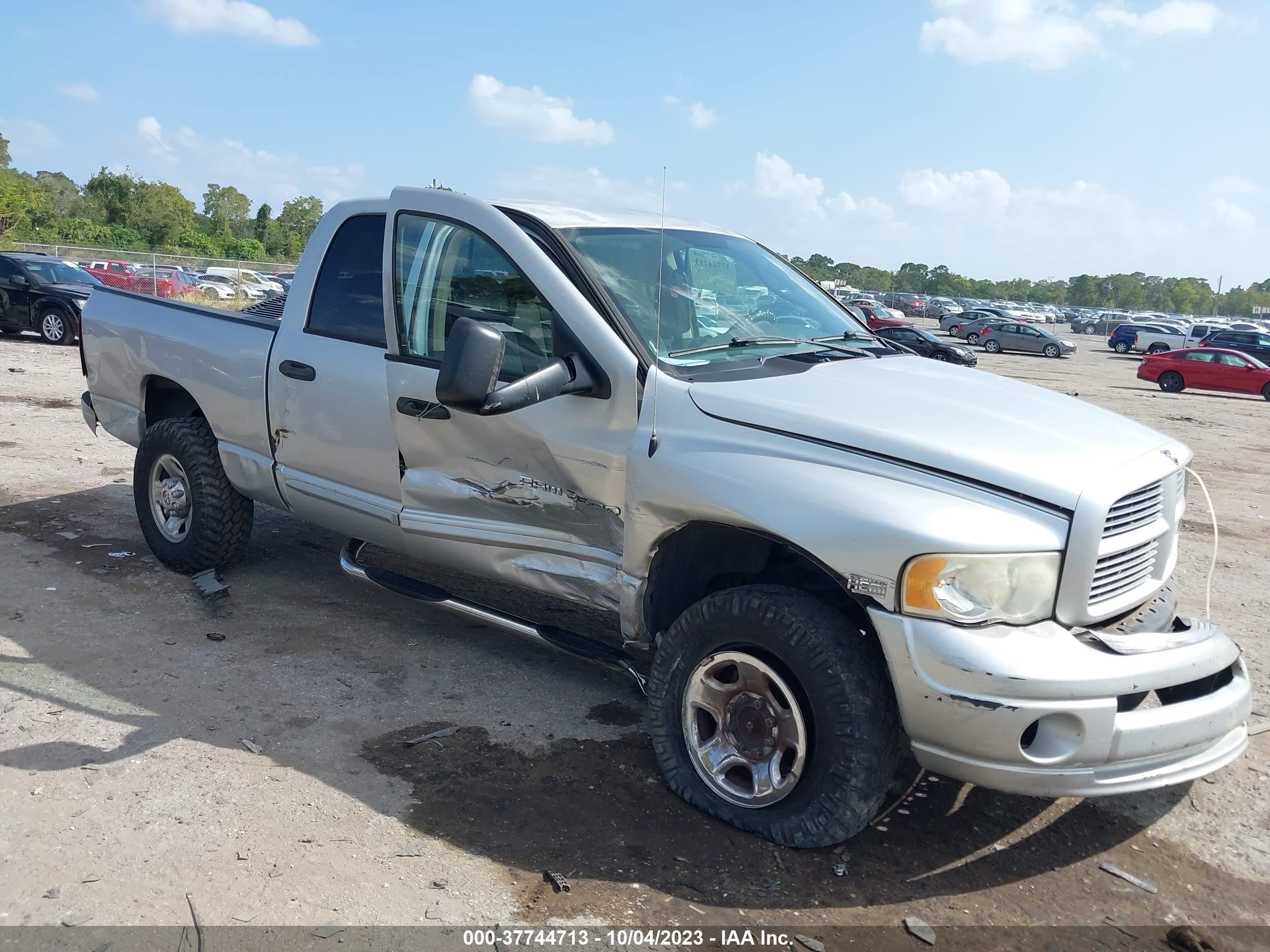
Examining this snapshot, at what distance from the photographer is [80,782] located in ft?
11.9

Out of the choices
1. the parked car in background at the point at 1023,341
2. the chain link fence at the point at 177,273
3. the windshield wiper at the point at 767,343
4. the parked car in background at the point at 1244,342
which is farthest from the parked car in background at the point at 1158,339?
the windshield wiper at the point at 767,343

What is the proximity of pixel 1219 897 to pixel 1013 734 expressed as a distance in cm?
104

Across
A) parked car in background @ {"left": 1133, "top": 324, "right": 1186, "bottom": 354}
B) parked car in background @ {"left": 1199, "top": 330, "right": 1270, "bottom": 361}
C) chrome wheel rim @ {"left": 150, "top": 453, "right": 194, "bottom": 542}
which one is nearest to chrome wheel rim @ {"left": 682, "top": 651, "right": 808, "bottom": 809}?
chrome wheel rim @ {"left": 150, "top": 453, "right": 194, "bottom": 542}

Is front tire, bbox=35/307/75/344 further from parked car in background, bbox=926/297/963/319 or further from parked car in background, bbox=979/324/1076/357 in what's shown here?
parked car in background, bbox=926/297/963/319

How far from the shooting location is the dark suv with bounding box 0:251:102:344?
18797mm

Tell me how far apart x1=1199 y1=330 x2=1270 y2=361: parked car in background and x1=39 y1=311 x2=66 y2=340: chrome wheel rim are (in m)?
33.2

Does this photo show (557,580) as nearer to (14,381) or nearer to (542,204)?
(542,204)

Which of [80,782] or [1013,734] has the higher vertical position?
[1013,734]

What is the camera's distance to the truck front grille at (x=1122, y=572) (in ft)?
10.3

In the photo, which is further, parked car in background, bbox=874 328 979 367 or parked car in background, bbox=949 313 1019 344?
parked car in background, bbox=949 313 1019 344

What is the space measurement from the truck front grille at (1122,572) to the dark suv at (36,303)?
1926cm

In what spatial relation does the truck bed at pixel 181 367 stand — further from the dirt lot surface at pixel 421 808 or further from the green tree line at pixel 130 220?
the green tree line at pixel 130 220

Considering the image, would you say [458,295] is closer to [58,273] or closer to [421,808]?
[421,808]

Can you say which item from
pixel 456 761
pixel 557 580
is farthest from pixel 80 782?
pixel 557 580
